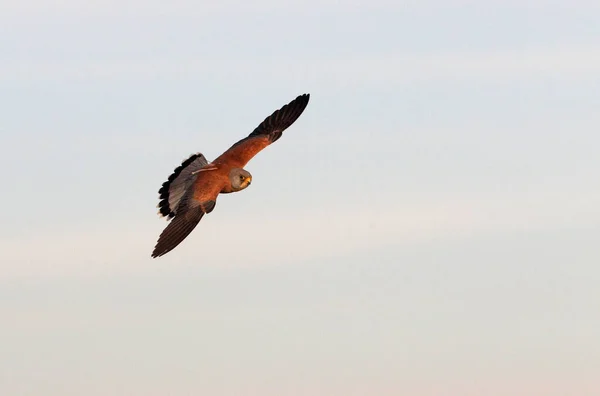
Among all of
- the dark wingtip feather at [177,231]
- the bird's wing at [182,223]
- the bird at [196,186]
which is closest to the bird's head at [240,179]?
the bird at [196,186]

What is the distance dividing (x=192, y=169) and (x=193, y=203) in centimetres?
221

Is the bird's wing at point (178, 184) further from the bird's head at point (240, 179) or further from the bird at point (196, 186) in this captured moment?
the bird's head at point (240, 179)

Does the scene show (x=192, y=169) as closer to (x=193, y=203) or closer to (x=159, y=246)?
(x=193, y=203)

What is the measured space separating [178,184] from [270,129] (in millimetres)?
4757

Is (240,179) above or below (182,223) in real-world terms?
above

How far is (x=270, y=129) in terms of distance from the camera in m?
41.9

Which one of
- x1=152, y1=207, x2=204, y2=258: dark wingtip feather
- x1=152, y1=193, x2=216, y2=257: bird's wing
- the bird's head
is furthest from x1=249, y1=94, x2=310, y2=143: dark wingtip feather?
x1=152, y1=207, x2=204, y2=258: dark wingtip feather

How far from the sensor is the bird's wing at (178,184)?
3759 cm

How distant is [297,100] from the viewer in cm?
4241

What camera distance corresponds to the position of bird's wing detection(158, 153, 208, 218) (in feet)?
123

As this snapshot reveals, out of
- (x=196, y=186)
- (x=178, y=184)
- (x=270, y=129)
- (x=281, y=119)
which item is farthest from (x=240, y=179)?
(x=281, y=119)

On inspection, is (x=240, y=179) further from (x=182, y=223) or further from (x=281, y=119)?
(x=281, y=119)

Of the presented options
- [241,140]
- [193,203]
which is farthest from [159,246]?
[241,140]

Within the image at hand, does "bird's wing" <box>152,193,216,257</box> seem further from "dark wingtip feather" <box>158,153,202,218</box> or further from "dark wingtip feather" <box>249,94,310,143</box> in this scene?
"dark wingtip feather" <box>249,94,310,143</box>
